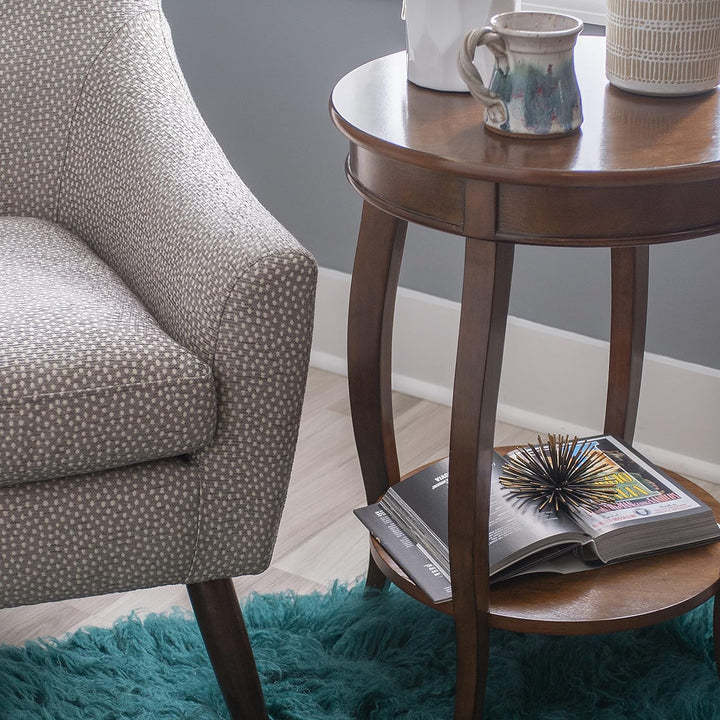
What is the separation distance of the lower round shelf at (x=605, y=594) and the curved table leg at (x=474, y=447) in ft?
0.14

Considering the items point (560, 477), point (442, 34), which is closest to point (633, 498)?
point (560, 477)

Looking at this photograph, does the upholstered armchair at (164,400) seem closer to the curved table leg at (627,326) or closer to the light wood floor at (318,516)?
the light wood floor at (318,516)

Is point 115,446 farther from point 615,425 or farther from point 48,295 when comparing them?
point 615,425

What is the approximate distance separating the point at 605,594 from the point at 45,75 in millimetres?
964

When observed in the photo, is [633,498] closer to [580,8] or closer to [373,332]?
[373,332]

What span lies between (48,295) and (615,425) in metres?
0.74

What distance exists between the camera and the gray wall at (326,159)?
167 cm

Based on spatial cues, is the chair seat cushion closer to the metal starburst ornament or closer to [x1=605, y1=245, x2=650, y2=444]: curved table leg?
the metal starburst ornament

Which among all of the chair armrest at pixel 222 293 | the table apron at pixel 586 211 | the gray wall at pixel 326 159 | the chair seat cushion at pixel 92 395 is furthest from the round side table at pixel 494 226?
the gray wall at pixel 326 159

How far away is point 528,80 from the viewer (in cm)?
96

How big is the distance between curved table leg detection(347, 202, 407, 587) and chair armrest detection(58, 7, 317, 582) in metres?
0.15

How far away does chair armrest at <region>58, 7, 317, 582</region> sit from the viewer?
40.4 inches

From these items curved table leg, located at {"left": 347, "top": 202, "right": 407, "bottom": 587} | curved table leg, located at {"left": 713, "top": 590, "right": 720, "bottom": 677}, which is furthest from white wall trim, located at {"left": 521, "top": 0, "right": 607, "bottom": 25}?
curved table leg, located at {"left": 713, "top": 590, "right": 720, "bottom": 677}

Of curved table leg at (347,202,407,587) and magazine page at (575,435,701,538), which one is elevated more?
curved table leg at (347,202,407,587)
